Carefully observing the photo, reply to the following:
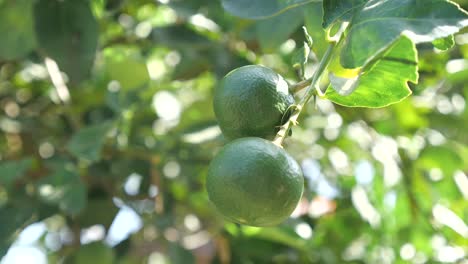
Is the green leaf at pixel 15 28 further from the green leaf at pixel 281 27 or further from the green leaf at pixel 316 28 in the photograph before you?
the green leaf at pixel 316 28

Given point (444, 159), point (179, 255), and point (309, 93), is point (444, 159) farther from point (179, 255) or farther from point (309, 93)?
point (309, 93)

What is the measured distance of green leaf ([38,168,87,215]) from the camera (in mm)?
1117

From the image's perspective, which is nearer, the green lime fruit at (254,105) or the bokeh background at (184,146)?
the green lime fruit at (254,105)

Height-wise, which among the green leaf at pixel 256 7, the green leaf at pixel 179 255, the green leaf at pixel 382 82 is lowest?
the green leaf at pixel 179 255

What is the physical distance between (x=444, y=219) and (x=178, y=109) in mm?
566

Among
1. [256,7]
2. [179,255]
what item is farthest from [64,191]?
[256,7]

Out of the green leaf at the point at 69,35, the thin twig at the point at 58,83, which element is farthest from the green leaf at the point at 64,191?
the thin twig at the point at 58,83

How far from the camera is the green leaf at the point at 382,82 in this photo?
0.55 meters

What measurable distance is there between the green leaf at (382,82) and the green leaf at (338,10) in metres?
0.06

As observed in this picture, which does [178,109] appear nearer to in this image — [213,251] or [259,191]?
[213,251]

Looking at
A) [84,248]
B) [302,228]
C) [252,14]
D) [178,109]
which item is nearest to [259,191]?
[252,14]

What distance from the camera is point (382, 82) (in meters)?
0.59

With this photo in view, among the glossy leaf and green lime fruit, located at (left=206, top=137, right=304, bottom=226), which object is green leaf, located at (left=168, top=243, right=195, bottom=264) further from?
green lime fruit, located at (left=206, top=137, right=304, bottom=226)

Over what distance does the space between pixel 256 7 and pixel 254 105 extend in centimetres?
16
